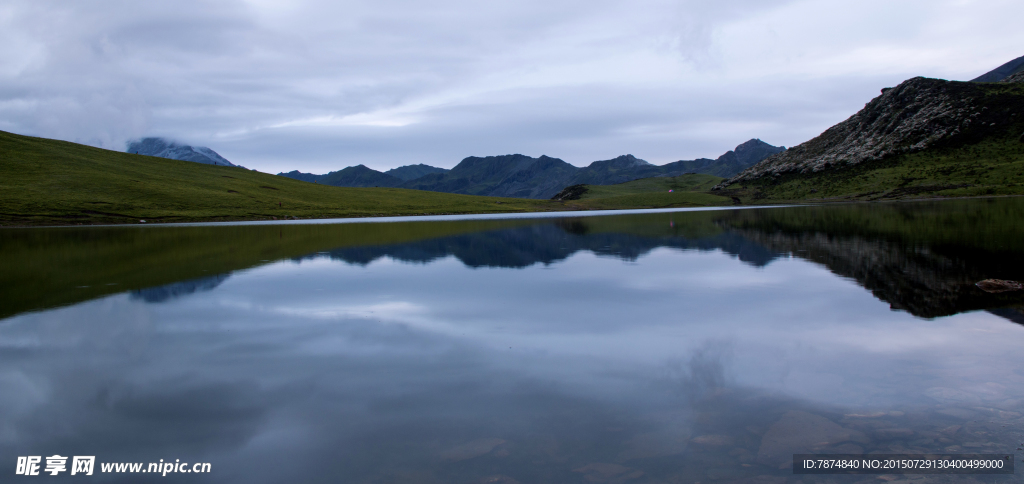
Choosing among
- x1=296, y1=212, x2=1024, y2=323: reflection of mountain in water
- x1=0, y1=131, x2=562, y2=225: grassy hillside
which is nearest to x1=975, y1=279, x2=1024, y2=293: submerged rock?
x1=296, y1=212, x2=1024, y2=323: reflection of mountain in water

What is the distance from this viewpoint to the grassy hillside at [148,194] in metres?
104

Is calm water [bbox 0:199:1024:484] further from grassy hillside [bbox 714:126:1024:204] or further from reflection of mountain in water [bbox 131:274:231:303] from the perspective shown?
grassy hillside [bbox 714:126:1024:204]

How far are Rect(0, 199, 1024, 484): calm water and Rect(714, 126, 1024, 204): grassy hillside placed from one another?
15296cm

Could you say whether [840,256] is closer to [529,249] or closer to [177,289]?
[529,249]

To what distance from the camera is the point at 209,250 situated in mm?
43375

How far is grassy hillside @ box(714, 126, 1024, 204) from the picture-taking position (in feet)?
466

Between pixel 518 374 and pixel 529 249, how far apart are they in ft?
103

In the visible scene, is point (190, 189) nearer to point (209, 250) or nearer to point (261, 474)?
point (209, 250)

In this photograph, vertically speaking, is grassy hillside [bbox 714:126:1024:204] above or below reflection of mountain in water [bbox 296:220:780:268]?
above

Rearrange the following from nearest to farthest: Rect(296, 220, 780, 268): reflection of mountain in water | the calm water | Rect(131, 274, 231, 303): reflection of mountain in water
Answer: the calm water < Rect(131, 274, 231, 303): reflection of mountain in water < Rect(296, 220, 780, 268): reflection of mountain in water

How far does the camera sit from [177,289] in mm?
24547

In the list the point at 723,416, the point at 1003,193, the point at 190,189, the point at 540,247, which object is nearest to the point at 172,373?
the point at 723,416

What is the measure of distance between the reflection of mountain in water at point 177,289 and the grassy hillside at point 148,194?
9298 cm

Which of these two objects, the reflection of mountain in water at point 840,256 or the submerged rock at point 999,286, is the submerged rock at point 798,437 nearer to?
the reflection of mountain in water at point 840,256
